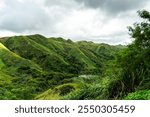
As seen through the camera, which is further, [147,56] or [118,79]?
[147,56]

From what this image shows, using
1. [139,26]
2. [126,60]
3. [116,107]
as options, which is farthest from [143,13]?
[116,107]

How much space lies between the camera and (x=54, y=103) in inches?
326

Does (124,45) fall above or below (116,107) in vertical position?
above

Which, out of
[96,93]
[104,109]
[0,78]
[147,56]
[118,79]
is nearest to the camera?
[104,109]

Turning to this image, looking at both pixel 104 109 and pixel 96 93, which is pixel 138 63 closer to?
pixel 96 93

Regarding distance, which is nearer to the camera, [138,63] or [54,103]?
[54,103]

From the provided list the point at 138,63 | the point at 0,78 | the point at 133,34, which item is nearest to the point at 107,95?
the point at 138,63

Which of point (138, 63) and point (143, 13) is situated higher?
point (143, 13)

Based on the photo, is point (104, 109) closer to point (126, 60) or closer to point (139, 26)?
point (126, 60)

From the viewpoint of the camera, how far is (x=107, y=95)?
18641mm

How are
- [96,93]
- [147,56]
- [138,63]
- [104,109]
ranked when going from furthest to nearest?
[147,56] < [138,63] < [96,93] < [104,109]

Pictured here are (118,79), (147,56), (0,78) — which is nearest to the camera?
(118,79)

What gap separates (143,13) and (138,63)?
6.78 m

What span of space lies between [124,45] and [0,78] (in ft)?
506
